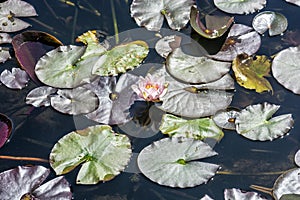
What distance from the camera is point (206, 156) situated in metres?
2.26

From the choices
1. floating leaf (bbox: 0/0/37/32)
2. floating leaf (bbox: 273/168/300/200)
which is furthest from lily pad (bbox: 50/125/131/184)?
floating leaf (bbox: 0/0/37/32)

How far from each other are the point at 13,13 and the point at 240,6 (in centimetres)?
130

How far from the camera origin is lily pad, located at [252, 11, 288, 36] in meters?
2.84

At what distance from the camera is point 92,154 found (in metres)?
2.24

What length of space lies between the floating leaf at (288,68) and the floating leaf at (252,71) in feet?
0.16

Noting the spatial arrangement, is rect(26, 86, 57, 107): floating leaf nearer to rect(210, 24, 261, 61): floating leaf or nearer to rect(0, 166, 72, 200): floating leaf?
rect(0, 166, 72, 200): floating leaf

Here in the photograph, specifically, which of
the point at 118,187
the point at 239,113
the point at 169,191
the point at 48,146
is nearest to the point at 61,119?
the point at 48,146

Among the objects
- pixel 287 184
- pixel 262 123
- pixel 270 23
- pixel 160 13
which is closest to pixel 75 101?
pixel 160 13

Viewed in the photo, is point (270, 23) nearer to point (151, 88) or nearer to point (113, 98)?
point (151, 88)

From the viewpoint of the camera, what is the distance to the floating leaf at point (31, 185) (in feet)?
6.98

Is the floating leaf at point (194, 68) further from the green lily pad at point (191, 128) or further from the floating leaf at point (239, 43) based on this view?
the green lily pad at point (191, 128)

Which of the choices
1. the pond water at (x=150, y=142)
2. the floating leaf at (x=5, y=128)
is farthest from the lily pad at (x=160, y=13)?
the floating leaf at (x=5, y=128)

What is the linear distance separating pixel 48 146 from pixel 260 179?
0.97m

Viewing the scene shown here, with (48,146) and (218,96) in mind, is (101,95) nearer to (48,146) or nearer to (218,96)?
(48,146)
